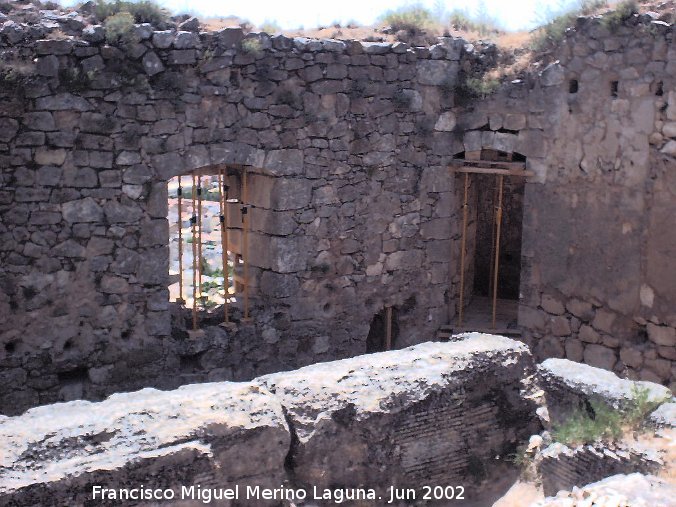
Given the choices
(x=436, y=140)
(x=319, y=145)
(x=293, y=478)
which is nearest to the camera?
(x=293, y=478)

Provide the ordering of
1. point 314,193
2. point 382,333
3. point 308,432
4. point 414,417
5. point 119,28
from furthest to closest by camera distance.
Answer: point 382,333
point 314,193
point 119,28
point 414,417
point 308,432

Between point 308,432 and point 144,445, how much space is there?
1063 millimetres

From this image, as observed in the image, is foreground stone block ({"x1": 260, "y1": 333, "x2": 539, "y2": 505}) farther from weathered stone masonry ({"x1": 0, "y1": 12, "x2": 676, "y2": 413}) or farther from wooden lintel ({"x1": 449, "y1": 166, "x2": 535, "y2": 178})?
wooden lintel ({"x1": 449, "y1": 166, "x2": 535, "y2": 178})

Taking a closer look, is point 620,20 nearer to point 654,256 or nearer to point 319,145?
point 654,256

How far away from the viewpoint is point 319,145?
9508mm

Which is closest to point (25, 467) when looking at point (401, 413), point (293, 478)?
point (293, 478)

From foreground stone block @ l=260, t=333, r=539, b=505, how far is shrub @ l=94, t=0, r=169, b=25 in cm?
410

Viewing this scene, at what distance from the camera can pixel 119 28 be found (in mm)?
8305

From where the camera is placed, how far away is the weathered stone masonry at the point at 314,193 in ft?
27.3

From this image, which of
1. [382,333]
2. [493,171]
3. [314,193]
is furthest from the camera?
[382,333]

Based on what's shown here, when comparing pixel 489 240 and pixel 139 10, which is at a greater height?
pixel 139 10

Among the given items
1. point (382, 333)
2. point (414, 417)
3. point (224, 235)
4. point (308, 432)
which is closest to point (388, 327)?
point (382, 333)

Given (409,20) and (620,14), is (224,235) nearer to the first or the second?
(409,20)

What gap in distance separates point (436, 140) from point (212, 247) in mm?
4875
